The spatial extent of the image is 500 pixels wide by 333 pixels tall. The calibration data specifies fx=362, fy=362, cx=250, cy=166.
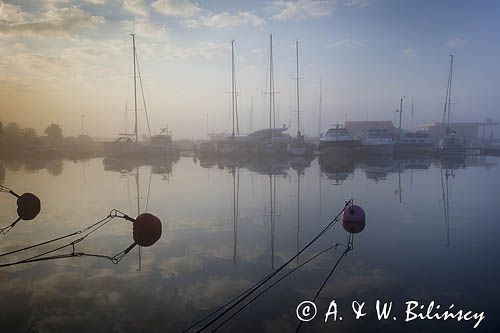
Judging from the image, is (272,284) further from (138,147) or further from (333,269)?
(138,147)

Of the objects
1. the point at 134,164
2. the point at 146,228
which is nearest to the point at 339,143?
the point at 134,164

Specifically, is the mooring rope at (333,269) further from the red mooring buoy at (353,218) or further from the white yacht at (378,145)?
the white yacht at (378,145)

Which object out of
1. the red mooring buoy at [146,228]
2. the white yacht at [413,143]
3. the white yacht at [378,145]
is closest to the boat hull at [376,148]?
the white yacht at [378,145]

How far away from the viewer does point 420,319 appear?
9219mm

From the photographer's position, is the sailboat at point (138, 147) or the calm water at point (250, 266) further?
the sailboat at point (138, 147)

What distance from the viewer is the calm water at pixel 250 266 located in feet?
30.7

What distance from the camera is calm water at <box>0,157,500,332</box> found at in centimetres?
934

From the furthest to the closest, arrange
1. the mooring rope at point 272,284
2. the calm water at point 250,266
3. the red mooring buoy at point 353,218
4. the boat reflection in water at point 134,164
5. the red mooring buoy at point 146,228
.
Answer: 1. the boat reflection in water at point 134,164
2. the red mooring buoy at point 353,218
3. the red mooring buoy at point 146,228
4. the calm water at point 250,266
5. the mooring rope at point 272,284

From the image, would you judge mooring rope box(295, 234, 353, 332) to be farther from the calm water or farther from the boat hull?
the boat hull

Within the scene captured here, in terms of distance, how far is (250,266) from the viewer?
12.9m

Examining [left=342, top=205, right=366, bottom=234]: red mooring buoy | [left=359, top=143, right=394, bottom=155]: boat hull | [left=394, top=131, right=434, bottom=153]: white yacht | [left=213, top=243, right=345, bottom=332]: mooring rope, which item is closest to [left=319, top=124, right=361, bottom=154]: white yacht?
[left=359, top=143, right=394, bottom=155]: boat hull

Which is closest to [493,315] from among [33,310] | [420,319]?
[420,319]

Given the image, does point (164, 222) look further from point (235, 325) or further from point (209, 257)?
point (235, 325)

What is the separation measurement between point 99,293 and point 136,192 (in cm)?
2024
